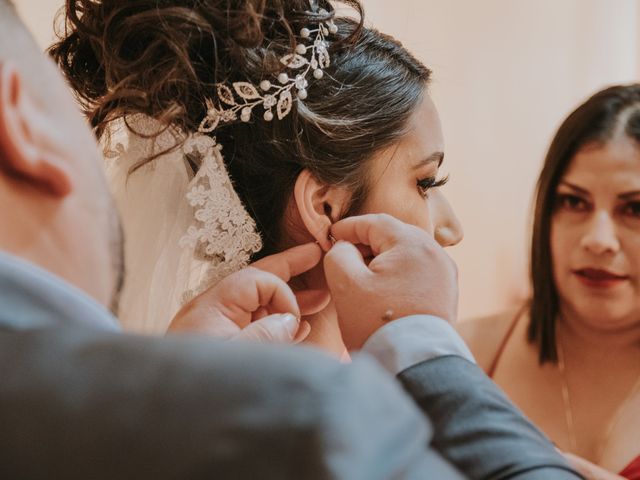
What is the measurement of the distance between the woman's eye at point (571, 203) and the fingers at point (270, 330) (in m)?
1.27

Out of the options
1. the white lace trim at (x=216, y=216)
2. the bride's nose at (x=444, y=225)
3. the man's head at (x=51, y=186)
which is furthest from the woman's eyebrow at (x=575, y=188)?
the man's head at (x=51, y=186)

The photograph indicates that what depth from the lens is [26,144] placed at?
1.50 ft

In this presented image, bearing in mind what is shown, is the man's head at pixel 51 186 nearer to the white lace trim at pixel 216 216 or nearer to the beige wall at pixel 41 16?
the white lace trim at pixel 216 216

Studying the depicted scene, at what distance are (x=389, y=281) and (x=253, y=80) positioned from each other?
0.41 meters

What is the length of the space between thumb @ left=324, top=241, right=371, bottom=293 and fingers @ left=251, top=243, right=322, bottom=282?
0.52 feet

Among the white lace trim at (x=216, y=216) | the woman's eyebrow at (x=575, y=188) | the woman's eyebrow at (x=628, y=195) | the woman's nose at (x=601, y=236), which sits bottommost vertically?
the woman's nose at (x=601, y=236)

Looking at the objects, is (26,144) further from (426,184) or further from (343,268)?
(426,184)

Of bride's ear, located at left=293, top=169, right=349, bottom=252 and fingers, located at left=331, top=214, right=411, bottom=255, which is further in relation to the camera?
bride's ear, located at left=293, top=169, right=349, bottom=252

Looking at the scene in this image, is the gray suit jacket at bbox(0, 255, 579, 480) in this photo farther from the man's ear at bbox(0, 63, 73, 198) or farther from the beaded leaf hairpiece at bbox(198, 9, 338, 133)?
the beaded leaf hairpiece at bbox(198, 9, 338, 133)

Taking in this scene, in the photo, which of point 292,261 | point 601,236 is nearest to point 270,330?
point 292,261

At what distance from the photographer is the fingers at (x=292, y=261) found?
1032 mm

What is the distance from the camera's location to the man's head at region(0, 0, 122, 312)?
0.46 metres

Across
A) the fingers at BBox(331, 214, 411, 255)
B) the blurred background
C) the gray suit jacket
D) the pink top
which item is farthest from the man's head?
the blurred background

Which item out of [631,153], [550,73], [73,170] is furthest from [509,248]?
[73,170]
